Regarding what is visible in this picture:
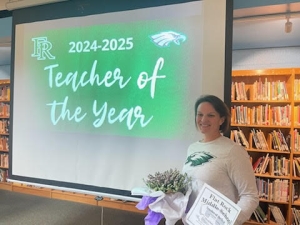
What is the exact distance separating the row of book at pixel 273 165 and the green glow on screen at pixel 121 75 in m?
2.10

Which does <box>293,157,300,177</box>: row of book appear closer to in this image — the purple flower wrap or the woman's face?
the woman's face

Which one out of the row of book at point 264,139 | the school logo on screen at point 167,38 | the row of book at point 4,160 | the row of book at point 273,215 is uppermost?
the school logo on screen at point 167,38

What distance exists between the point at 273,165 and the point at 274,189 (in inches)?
11.7

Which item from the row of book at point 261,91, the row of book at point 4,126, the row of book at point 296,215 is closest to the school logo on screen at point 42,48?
the row of book at point 261,91

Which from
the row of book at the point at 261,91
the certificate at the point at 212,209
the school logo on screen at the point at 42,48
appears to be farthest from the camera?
the row of book at the point at 261,91

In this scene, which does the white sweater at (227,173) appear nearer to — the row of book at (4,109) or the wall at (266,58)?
the wall at (266,58)

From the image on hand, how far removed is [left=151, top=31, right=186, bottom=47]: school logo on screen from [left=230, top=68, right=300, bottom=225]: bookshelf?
1971 mm

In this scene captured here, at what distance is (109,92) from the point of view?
226 cm

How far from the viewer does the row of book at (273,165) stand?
353cm

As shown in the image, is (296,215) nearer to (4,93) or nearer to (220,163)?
(220,163)

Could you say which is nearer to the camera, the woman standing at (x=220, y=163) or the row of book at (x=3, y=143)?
the woman standing at (x=220, y=163)

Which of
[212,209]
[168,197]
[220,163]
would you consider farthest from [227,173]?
[168,197]

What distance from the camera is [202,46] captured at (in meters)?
1.95

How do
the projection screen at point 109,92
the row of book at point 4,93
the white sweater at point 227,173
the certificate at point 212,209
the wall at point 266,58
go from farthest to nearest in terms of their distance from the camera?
the row of book at point 4,93 < the wall at point 266,58 < the projection screen at point 109,92 < the white sweater at point 227,173 < the certificate at point 212,209
